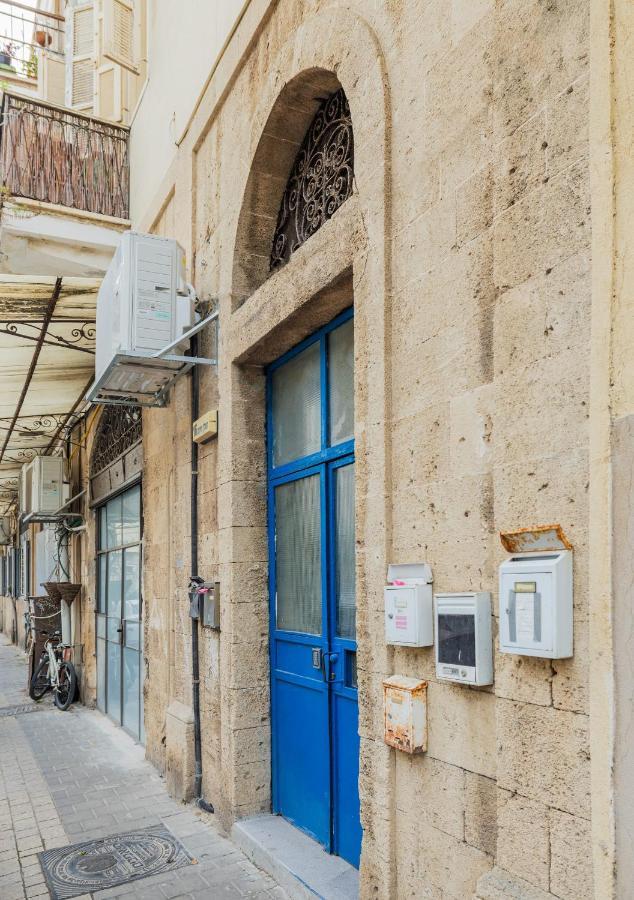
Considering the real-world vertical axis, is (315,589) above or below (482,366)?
below

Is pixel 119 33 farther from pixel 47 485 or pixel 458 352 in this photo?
pixel 458 352

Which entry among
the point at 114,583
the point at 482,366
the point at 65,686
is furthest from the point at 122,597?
the point at 482,366

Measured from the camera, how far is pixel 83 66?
942cm

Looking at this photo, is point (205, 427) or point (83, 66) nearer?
point (205, 427)

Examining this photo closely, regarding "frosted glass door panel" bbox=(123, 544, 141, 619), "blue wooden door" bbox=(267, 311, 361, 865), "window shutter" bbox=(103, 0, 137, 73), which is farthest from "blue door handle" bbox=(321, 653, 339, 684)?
"window shutter" bbox=(103, 0, 137, 73)

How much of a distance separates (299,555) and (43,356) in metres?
5.60

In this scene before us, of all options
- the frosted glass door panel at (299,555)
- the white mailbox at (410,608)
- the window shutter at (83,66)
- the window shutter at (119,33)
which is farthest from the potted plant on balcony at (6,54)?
the white mailbox at (410,608)

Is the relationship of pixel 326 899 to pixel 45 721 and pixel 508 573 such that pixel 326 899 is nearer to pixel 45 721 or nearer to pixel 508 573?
pixel 508 573

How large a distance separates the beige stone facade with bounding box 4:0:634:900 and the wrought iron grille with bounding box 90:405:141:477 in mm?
3787

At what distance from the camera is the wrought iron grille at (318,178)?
424 cm

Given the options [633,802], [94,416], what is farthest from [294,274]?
[94,416]

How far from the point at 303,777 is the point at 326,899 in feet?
2.82

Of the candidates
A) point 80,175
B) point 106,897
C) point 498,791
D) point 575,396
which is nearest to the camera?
point 575,396

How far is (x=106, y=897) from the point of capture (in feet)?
13.8
